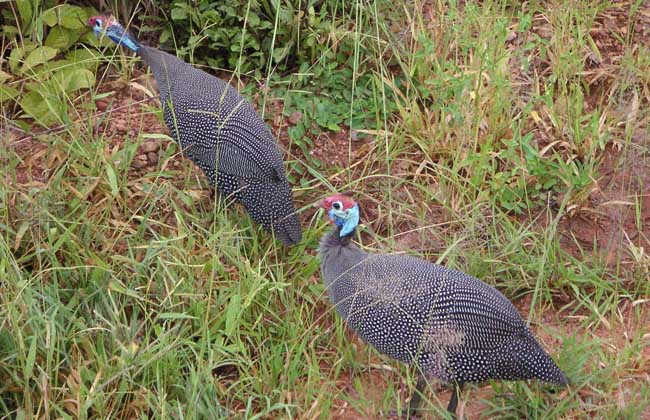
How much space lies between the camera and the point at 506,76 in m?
4.43

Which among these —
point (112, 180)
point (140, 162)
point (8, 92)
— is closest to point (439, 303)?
point (112, 180)

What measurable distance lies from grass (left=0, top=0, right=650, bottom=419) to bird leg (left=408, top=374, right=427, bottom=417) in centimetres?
6

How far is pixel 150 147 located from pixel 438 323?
168 cm

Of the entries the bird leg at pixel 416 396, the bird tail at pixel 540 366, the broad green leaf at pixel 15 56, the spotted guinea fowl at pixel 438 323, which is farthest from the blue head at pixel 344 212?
the broad green leaf at pixel 15 56

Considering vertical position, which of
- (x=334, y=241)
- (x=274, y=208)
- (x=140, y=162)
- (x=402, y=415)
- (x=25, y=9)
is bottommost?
(x=402, y=415)

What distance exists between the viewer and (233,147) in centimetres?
401

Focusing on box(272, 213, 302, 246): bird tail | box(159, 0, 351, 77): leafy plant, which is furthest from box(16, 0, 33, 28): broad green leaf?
box(272, 213, 302, 246): bird tail

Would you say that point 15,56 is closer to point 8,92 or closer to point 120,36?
point 8,92

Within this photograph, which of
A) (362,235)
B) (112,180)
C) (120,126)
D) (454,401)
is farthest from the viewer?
(120,126)

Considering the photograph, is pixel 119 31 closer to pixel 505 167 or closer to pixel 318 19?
pixel 318 19

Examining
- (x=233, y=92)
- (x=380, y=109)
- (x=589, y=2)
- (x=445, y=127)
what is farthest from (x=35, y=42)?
(x=589, y=2)

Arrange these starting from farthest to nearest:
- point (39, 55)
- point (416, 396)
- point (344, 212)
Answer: point (39, 55)
point (344, 212)
point (416, 396)

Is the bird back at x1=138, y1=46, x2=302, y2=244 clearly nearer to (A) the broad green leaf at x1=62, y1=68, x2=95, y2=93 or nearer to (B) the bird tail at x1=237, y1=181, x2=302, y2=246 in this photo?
(B) the bird tail at x1=237, y1=181, x2=302, y2=246

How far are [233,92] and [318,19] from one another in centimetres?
59
